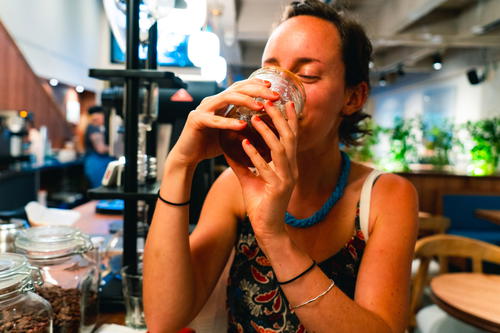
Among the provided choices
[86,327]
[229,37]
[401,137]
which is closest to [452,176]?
[401,137]

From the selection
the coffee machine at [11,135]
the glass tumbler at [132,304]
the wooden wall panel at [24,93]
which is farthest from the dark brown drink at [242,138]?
the wooden wall panel at [24,93]

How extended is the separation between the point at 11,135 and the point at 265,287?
15.5 ft

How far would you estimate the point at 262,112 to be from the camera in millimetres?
708

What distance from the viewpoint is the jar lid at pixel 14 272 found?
0.65 meters

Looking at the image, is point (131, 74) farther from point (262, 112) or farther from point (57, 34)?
point (57, 34)

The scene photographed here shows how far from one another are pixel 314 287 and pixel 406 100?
43.8ft

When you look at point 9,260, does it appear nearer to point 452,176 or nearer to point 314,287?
point 314,287

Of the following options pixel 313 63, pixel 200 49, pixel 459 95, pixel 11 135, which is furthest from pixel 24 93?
pixel 459 95

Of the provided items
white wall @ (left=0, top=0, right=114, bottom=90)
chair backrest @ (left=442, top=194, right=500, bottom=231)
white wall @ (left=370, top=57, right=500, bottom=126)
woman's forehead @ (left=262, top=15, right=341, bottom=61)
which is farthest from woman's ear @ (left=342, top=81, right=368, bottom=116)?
white wall @ (left=370, top=57, right=500, bottom=126)

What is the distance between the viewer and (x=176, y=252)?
3.03 feet

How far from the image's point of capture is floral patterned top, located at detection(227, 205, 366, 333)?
1021 mm

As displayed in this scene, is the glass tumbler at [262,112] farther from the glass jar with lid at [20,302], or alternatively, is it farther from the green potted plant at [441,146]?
the green potted plant at [441,146]

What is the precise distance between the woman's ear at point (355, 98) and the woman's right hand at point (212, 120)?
39 centimetres

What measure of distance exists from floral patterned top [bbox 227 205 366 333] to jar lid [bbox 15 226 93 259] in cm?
39
